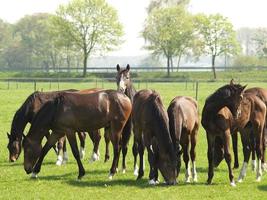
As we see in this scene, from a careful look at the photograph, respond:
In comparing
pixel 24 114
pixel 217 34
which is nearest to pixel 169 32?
pixel 217 34

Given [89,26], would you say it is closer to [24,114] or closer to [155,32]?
[155,32]

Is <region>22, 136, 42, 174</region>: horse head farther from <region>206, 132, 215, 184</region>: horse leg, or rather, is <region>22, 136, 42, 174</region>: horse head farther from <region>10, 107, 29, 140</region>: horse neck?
<region>206, 132, 215, 184</region>: horse leg

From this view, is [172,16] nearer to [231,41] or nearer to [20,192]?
[231,41]

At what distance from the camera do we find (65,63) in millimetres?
98188

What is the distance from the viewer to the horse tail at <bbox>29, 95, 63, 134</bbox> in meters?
11.3

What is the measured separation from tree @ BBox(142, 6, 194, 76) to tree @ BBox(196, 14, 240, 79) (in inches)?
82.6

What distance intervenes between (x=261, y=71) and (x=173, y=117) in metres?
55.4

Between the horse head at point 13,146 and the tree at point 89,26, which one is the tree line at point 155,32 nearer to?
the tree at point 89,26

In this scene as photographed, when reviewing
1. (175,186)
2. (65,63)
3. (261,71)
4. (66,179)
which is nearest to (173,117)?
(175,186)

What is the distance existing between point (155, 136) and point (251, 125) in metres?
2.48

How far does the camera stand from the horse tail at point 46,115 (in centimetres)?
1128

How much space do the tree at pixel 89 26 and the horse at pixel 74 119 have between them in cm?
5608

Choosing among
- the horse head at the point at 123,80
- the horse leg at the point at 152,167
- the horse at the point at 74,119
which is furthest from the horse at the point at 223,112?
the horse head at the point at 123,80

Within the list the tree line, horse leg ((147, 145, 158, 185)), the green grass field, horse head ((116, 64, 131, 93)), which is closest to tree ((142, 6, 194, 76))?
the tree line
